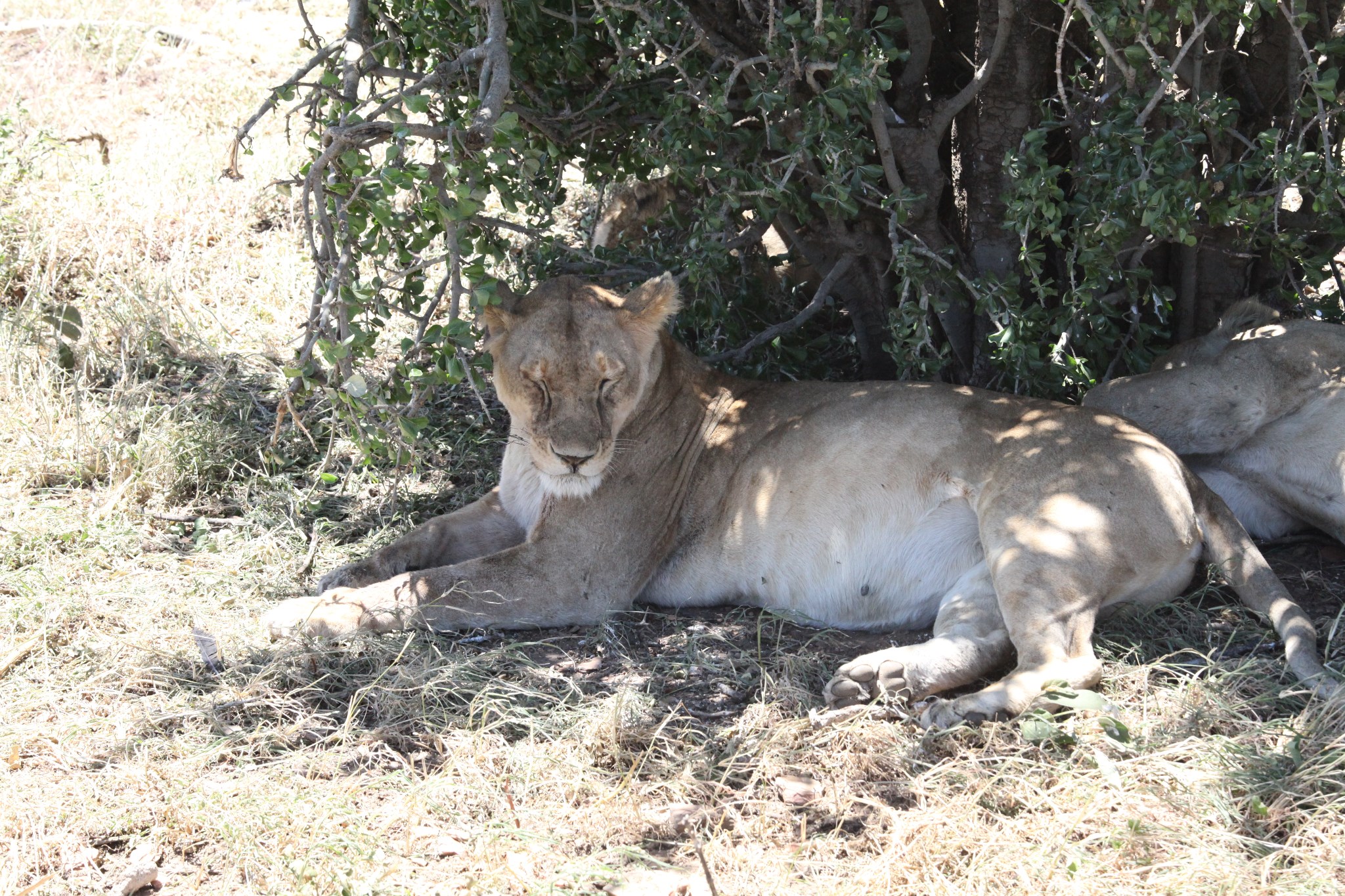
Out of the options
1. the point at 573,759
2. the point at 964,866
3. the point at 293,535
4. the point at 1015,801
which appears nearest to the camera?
the point at 964,866

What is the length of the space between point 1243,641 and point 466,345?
236cm

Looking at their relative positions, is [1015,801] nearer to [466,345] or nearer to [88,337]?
[466,345]

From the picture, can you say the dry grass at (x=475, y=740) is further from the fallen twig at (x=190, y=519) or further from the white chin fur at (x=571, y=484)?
the white chin fur at (x=571, y=484)

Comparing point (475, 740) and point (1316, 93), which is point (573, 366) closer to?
point (475, 740)

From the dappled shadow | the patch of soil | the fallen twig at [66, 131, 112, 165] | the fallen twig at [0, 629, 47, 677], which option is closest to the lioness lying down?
the dappled shadow

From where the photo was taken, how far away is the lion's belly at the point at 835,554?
12.5 feet

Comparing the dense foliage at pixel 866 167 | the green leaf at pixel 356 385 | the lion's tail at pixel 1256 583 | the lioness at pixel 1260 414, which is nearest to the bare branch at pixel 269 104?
the dense foliage at pixel 866 167

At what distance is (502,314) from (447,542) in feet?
3.03

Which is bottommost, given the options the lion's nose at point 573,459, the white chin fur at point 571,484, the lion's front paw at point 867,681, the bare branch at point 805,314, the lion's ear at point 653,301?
the lion's front paw at point 867,681

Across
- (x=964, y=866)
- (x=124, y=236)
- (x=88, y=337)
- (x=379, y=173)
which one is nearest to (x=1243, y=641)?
(x=964, y=866)

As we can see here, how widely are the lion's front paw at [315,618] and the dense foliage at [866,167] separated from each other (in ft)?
1.75

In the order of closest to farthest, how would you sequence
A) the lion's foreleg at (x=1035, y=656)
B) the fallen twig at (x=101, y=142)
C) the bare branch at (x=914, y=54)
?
the lion's foreleg at (x=1035, y=656) → the bare branch at (x=914, y=54) → the fallen twig at (x=101, y=142)

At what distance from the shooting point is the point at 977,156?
15.1 ft

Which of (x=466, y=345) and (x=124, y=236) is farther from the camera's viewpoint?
(x=124, y=236)
